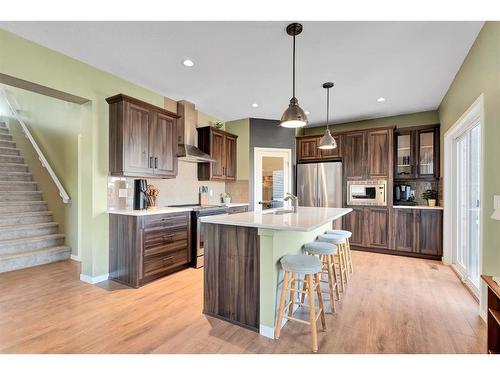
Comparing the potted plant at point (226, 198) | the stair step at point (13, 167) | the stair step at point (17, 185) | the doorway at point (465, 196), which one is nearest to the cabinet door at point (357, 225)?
the doorway at point (465, 196)

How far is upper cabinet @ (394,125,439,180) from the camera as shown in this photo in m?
4.54

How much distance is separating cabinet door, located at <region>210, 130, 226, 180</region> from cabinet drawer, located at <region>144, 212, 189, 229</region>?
4.49 ft

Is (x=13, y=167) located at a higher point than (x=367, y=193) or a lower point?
higher

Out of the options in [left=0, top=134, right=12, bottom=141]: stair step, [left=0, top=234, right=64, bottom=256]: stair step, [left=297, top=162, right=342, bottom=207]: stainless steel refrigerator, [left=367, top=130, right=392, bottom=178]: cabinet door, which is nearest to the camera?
[left=0, top=234, right=64, bottom=256]: stair step

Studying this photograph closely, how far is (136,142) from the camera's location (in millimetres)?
3316

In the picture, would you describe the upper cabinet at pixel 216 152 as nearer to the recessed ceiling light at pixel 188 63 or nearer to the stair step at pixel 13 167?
the recessed ceiling light at pixel 188 63

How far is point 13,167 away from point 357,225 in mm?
6838

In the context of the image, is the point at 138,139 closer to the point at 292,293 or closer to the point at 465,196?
the point at 292,293

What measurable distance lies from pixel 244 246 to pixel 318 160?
378 centimetres

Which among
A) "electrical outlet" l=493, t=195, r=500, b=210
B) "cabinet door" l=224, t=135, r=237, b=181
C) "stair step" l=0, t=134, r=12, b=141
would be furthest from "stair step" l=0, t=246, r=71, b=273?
"electrical outlet" l=493, t=195, r=500, b=210

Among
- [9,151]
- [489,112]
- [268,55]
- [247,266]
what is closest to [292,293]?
[247,266]

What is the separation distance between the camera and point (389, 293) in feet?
9.42

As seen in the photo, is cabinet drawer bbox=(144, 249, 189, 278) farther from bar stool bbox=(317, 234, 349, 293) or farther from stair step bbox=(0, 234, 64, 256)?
stair step bbox=(0, 234, 64, 256)
